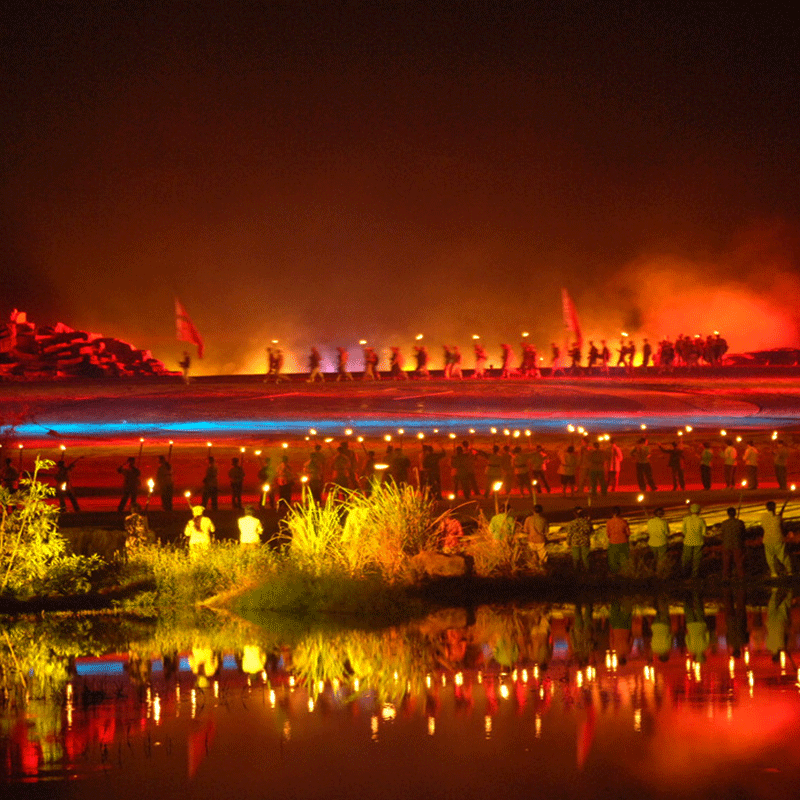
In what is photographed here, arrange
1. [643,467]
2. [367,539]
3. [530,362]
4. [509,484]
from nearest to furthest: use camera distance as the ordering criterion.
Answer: [367,539]
[643,467]
[509,484]
[530,362]

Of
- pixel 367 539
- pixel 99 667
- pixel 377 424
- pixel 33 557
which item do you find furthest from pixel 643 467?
pixel 99 667

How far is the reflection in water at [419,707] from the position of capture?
8.16 m

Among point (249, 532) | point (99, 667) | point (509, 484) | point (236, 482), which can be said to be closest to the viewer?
point (99, 667)

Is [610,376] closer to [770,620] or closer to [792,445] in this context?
[792,445]

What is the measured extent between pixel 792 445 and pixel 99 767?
1030 inches

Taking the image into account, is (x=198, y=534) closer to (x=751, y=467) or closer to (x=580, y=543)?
(x=580, y=543)

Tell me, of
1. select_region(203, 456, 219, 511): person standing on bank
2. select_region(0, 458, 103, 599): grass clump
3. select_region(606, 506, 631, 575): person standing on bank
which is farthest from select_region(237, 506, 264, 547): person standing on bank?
select_region(203, 456, 219, 511): person standing on bank

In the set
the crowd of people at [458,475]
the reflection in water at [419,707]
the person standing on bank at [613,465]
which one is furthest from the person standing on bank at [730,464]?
the reflection in water at [419,707]

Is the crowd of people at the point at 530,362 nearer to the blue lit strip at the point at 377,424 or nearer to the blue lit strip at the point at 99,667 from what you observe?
the blue lit strip at the point at 377,424

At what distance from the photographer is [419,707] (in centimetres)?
1009

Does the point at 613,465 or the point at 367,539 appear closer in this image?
the point at 367,539

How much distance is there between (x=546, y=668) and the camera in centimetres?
1158

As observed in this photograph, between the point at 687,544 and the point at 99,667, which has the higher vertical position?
the point at 687,544

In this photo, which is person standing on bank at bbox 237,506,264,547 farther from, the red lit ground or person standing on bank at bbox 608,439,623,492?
the red lit ground
